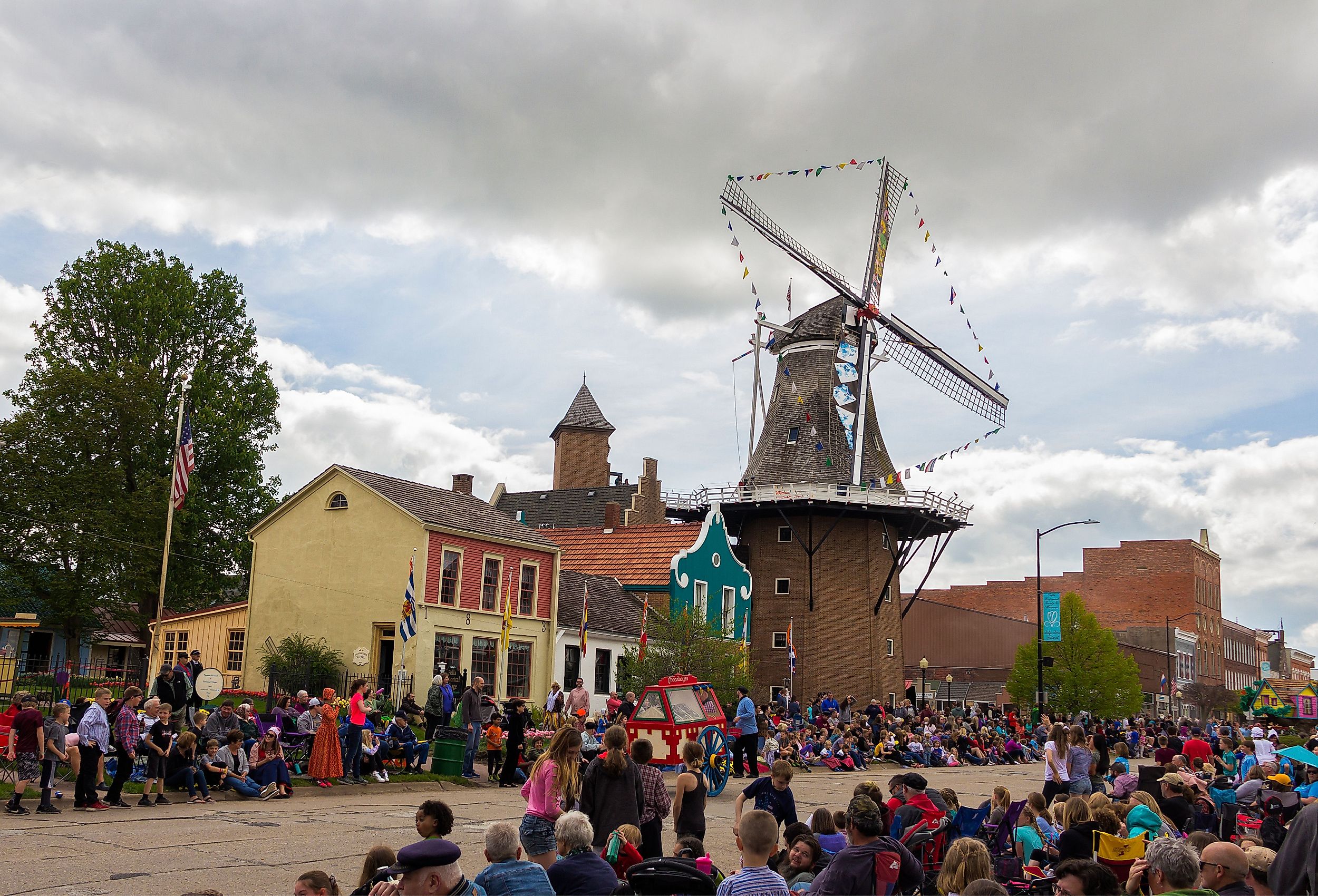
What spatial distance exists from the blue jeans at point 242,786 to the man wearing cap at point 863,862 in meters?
12.8

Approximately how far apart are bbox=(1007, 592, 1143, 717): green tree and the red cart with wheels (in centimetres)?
4464

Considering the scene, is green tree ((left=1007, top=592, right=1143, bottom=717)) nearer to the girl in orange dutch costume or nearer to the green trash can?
the green trash can

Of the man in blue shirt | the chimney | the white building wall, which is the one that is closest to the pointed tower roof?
the chimney

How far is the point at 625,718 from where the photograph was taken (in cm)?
2209

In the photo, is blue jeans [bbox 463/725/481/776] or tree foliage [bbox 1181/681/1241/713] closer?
blue jeans [bbox 463/725/481/776]

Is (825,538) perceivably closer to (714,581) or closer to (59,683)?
(714,581)

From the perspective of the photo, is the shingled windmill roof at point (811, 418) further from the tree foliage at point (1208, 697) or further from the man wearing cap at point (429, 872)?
the tree foliage at point (1208, 697)

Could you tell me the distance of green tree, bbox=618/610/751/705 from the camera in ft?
115

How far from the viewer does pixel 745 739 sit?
23.5 meters

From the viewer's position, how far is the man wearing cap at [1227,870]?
637 centimetres

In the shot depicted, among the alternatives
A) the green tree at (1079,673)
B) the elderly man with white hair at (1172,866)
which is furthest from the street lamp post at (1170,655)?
the elderly man with white hair at (1172,866)

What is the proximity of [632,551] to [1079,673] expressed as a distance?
31.0 meters

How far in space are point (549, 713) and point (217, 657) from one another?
15.0 meters

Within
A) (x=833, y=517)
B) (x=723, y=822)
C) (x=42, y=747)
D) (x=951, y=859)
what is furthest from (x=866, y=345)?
(x=951, y=859)
